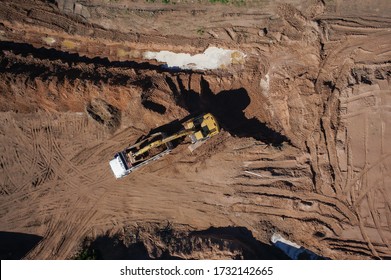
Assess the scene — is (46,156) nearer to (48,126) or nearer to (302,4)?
(48,126)

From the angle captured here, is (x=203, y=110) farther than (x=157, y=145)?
Yes

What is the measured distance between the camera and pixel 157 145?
605 inches

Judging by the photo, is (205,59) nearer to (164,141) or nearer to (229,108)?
(229,108)

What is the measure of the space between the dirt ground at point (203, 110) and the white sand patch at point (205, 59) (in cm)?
35

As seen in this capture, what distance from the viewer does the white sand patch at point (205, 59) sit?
56.4ft

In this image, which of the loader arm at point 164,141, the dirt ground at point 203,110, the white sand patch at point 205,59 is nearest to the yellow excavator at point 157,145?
the loader arm at point 164,141

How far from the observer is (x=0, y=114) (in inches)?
676

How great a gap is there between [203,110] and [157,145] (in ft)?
10.1

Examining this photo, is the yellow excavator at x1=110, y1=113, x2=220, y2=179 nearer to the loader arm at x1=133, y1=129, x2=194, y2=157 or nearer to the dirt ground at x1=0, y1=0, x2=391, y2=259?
the loader arm at x1=133, y1=129, x2=194, y2=157

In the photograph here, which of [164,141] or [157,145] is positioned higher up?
[164,141]

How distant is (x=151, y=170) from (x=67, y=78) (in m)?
6.06

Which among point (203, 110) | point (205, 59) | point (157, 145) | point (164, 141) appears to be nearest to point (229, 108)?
point (203, 110)

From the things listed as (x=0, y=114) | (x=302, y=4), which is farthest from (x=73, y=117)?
(x=302, y=4)

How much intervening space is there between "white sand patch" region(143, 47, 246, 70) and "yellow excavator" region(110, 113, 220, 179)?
9.96 ft
